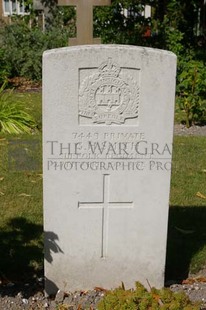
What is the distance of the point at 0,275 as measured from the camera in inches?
155

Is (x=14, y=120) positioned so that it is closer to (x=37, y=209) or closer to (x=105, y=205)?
(x=37, y=209)

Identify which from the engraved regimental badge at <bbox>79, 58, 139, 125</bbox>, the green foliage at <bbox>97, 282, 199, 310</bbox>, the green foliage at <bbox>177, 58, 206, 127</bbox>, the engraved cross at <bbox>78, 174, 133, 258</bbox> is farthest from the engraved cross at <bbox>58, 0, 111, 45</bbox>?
the green foliage at <bbox>177, 58, 206, 127</bbox>

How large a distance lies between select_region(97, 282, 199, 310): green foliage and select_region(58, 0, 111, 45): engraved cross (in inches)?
99.6

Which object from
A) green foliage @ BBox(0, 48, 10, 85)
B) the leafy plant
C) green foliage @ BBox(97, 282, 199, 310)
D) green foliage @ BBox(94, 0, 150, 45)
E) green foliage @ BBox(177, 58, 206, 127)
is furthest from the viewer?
green foliage @ BBox(94, 0, 150, 45)

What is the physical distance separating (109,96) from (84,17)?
159cm

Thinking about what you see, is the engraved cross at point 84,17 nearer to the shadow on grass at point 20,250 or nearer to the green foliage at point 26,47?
the shadow on grass at point 20,250

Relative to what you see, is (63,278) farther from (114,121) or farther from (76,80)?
(76,80)

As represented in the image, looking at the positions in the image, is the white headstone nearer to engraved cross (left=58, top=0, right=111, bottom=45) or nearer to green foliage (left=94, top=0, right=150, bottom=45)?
engraved cross (left=58, top=0, right=111, bottom=45)

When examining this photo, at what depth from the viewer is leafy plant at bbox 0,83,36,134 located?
811 centimetres

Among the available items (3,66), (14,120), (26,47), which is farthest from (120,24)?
(14,120)

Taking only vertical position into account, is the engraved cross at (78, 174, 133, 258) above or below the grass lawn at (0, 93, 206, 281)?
above

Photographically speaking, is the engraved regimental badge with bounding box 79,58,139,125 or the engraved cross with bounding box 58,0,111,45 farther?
the engraved cross with bounding box 58,0,111,45

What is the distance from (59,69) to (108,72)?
1.05 feet

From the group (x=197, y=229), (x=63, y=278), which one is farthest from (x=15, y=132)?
Answer: (x=63, y=278)
